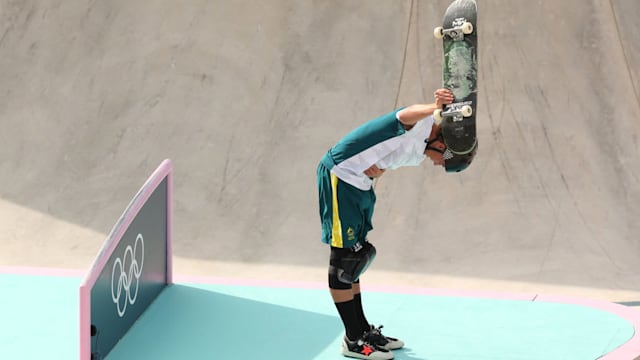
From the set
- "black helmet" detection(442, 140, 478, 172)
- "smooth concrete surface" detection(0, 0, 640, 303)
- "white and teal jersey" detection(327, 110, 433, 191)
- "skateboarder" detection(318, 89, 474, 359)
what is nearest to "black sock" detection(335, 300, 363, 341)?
"skateboarder" detection(318, 89, 474, 359)

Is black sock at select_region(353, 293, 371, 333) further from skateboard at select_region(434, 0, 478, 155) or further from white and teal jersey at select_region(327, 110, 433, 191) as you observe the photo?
skateboard at select_region(434, 0, 478, 155)

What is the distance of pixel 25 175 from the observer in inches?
404

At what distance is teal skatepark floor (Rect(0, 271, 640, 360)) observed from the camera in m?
6.06

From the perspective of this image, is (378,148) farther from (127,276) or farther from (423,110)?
(127,276)

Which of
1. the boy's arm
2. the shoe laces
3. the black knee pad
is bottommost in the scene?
the shoe laces

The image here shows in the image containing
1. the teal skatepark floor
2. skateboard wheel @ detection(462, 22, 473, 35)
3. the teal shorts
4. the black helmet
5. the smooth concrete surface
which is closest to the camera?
skateboard wheel @ detection(462, 22, 473, 35)

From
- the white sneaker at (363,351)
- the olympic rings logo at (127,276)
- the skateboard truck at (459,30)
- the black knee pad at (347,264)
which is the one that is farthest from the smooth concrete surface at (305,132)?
the skateboard truck at (459,30)

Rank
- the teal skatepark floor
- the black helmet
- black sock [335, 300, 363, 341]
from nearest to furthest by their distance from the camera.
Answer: the black helmet < black sock [335, 300, 363, 341] < the teal skatepark floor

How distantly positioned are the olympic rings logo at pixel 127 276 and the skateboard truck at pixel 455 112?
196 centimetres

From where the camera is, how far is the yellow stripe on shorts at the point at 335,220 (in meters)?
5.85

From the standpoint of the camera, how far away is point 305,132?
1054 centimetres

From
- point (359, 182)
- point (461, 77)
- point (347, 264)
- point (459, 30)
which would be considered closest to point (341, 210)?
point (359, 182)

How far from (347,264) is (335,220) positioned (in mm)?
250

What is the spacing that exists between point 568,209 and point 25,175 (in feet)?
16.8
